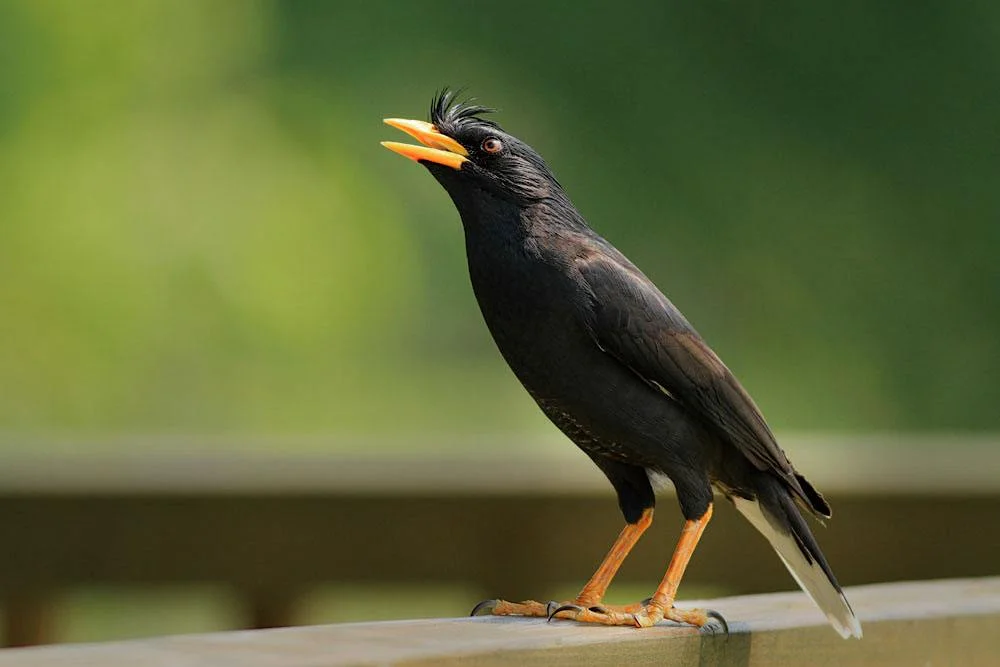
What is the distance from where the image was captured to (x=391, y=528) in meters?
3.06

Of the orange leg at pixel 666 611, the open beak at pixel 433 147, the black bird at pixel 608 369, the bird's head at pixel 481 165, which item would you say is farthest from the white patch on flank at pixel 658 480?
the open beak at pixel 433 147

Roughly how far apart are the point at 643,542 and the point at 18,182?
22.7ft

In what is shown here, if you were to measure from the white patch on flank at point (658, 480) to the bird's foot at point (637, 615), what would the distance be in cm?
23

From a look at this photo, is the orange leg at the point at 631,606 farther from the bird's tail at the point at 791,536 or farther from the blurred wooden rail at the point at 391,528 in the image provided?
the blurred wooden rail at the point at 391,528

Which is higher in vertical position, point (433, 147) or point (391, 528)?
point (433, 147)

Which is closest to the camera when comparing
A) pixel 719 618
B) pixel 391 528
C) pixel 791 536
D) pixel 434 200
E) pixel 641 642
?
pixel 641 642

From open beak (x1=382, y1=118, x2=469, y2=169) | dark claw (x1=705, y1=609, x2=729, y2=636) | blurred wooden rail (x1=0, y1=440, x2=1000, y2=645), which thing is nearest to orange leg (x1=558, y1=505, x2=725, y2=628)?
dark claw (x1=705, y1=609, x2=729, y2=636)

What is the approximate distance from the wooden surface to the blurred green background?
681cm

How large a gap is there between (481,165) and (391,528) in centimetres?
118

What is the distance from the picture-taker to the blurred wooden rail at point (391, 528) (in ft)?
9.68

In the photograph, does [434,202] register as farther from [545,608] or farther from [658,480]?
[545,608]

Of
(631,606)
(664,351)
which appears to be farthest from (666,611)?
(664,351)

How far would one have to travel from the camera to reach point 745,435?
2.09 metres

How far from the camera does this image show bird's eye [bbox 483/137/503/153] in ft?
7.06
